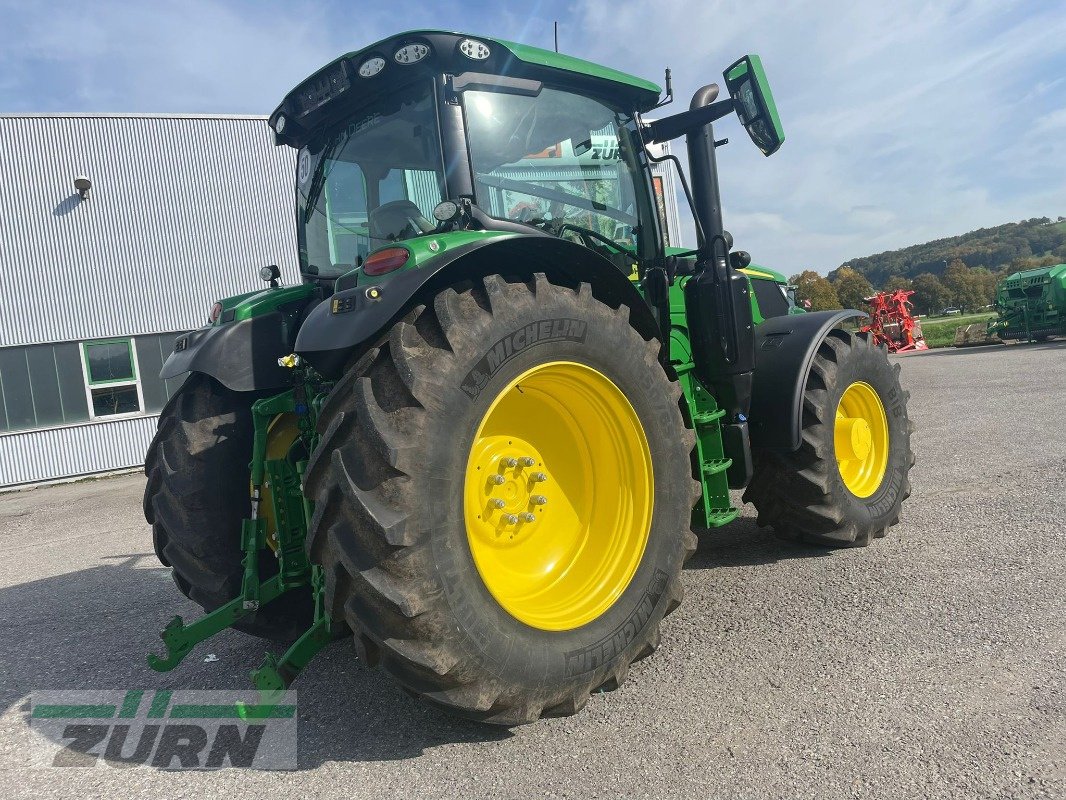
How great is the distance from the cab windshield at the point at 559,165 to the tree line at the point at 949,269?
3882cm

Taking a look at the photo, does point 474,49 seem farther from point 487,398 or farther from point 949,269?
point 949,269

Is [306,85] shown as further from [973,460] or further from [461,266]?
[973,460]

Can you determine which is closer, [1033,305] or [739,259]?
[739,259]

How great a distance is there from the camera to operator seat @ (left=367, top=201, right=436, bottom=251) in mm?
3096

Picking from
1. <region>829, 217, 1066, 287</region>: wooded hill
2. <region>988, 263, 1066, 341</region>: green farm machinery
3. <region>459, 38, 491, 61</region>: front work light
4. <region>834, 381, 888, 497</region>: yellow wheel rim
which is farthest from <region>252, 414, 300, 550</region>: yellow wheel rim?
<region>829, 217, 1066, 287</region>: wooded hill

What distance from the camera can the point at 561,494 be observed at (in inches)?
119

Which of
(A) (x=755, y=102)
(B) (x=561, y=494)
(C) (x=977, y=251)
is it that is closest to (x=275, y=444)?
(B) (x=561, y=494)

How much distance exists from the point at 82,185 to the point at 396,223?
1277 centimetres

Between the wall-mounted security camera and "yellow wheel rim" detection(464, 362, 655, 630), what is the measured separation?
13.5 meters

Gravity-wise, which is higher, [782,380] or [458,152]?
[458,152]

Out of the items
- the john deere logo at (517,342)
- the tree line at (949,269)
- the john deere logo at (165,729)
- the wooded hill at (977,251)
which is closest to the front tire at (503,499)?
the john deere logo at (517,342)

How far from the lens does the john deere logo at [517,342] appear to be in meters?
2.31

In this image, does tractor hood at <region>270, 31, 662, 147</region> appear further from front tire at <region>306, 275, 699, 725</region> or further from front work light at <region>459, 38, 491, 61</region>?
front tire at <region>306, 275, 699, 725</region>

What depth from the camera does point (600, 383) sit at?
279 cm
